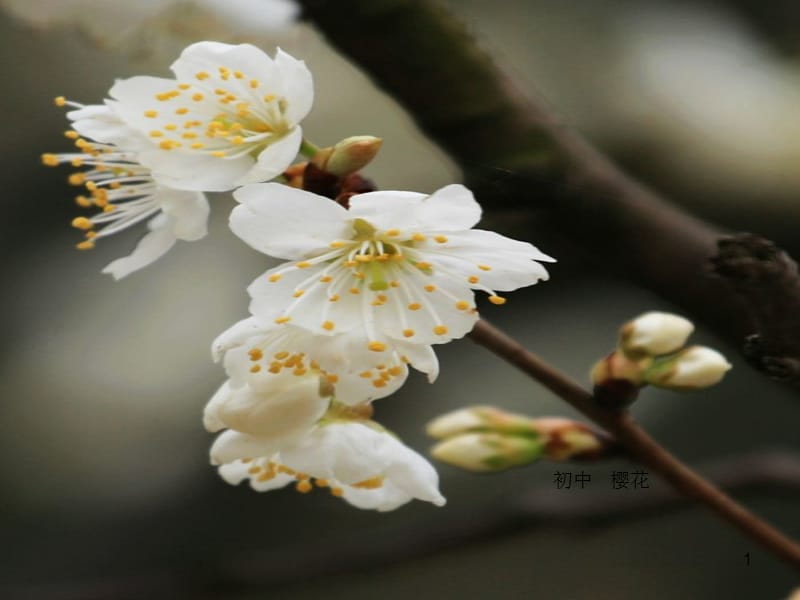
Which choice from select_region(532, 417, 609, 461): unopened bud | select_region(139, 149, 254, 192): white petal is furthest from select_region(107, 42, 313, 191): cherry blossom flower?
select_region(532, 417, 609, 461): unopened bud

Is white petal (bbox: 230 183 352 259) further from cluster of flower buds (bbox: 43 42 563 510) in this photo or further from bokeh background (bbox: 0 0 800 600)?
bokeh background (bbox: 0 0 800 600)

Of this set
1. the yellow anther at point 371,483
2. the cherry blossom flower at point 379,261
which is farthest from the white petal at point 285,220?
the yellow anther at point 371,483

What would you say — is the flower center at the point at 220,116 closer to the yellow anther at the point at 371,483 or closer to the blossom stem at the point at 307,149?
the blossom stem at the point at 307,149

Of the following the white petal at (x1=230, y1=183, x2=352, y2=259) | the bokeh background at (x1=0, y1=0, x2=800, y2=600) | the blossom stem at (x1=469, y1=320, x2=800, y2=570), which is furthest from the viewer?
the bokeh background at (x1=0, y1=0, x2=800, y2=600)

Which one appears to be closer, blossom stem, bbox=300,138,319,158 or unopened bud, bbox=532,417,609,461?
blossom stem, bbox=300,138,319,158

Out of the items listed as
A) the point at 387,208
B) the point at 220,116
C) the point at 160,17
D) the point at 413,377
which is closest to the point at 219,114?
the point at 220,116

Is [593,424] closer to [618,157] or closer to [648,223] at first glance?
[648,223]

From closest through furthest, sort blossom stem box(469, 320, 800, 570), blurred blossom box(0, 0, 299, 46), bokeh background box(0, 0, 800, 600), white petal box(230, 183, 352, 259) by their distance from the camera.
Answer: white petal box(230, 183, 352, 259) → blossom stem box(469, 320, 800, 570) → blurred blossom box(0, 0, 299, 46) → bokeh background box(0, 0, 800, 600)
